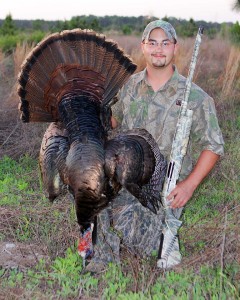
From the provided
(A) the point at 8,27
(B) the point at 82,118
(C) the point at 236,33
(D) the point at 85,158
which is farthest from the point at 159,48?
(A) the point at 8,27

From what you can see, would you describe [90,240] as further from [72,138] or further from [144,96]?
[144,96]

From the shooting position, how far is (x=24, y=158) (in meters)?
6.15

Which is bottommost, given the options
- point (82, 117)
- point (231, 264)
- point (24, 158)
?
point (24, 158)

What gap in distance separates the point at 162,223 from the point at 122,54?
1.17 meters

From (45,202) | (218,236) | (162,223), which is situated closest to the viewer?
(218,236)

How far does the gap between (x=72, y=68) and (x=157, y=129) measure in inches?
31.9

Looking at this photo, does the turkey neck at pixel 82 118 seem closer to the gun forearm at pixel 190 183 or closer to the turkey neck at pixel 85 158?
the turkey neck at pixel 85 158

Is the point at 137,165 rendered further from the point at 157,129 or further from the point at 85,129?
the point at 157,129

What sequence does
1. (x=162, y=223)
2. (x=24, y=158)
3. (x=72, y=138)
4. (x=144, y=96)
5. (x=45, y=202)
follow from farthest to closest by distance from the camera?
(x=24, y=158) < (x=45, y=202) < (x=144, y=96) < (x=162, y=223) < (x=72, y=138)

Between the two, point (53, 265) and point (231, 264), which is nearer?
point (231, 264)

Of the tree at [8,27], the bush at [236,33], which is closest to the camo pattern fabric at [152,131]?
the bush at [236,33]

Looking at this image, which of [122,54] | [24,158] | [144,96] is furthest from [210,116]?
[24,158]

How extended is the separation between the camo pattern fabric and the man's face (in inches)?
6.5

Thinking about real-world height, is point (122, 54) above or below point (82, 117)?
above
